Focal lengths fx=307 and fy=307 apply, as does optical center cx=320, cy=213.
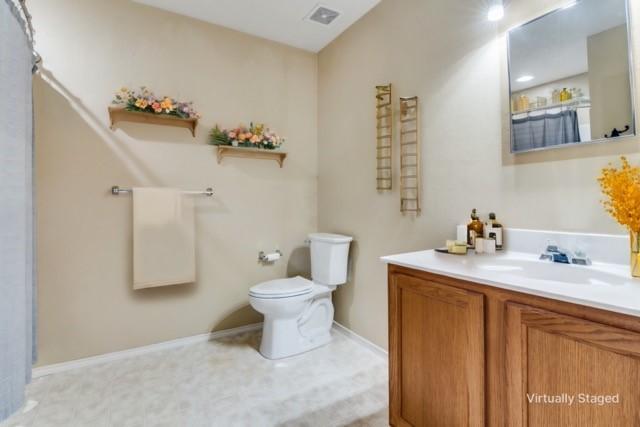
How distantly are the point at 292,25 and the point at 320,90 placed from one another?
0.62m

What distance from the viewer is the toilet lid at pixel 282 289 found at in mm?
2159

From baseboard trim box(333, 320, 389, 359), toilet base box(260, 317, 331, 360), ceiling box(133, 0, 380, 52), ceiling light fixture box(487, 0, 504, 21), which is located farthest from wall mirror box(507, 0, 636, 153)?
toilet base box(260, 317, 331, 360)

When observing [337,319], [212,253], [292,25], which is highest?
[292,25]

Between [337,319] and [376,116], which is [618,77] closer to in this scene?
[376,116]

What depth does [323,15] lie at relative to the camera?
7.94 feet

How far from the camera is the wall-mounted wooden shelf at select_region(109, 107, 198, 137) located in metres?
2.19

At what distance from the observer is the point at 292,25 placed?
2561mm

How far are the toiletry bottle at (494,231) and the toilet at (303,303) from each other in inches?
44.3

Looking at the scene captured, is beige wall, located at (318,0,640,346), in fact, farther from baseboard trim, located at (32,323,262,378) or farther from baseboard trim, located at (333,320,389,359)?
baseboard trim, located at (32,323,262,378)

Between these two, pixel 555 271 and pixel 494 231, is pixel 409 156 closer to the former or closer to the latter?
pixel 494 231

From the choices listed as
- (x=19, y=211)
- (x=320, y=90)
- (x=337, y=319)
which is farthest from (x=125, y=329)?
(x=320, y=90)

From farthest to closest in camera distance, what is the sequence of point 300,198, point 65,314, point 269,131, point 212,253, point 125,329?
1. point 300,198
2. point 269,131
3. point 212,253
4. point 125,329
5. point 65,314

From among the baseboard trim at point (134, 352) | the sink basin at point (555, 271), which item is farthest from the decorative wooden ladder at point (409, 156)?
the baseboard trim at point (134, 352)

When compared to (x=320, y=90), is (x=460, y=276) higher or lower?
lower
